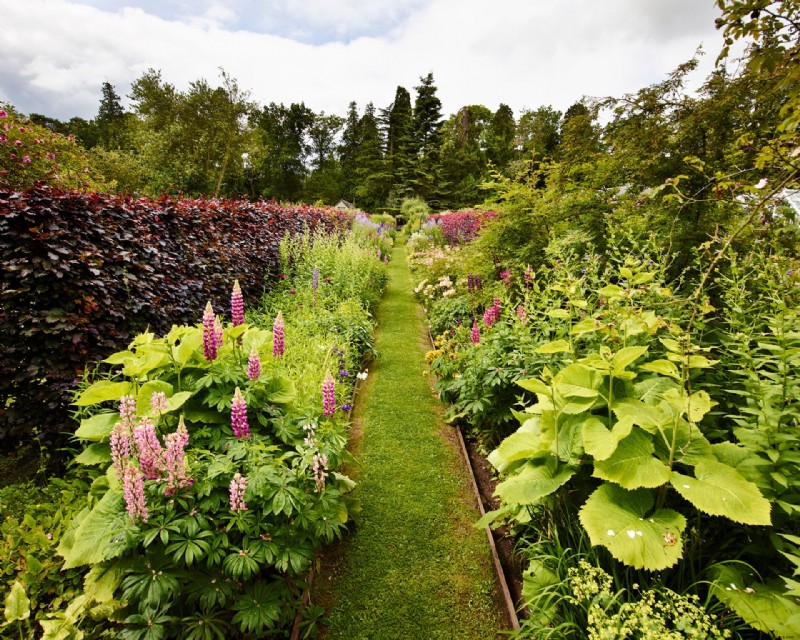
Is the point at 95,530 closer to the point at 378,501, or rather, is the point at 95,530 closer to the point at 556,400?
the point at 378,501

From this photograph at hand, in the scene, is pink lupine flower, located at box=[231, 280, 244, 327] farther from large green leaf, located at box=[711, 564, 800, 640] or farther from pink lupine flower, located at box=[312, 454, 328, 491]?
large green leaf, located at box=[711, 564, 800, 640]

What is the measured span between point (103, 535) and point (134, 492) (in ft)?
0.99

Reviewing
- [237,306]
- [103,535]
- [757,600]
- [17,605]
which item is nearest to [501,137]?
[237,306]

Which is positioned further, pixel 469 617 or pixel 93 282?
pixel 93 282

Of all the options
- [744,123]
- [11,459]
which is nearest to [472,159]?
[744,123]

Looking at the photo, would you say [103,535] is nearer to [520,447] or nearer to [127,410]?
[127,410]

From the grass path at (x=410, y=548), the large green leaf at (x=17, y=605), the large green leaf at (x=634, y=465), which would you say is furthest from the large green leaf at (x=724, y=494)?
the large green leaf at (x=17, y=605)

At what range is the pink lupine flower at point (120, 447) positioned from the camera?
1664mm

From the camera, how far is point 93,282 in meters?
3.12

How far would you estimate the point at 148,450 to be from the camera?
1.68 metres

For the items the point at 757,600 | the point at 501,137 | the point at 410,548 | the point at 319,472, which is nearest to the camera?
the point at 757,600

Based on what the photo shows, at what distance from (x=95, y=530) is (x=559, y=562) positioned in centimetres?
231

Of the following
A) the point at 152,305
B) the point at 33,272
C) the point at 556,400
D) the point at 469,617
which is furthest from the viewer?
the point at 152,305

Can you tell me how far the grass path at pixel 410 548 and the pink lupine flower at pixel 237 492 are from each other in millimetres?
1123
